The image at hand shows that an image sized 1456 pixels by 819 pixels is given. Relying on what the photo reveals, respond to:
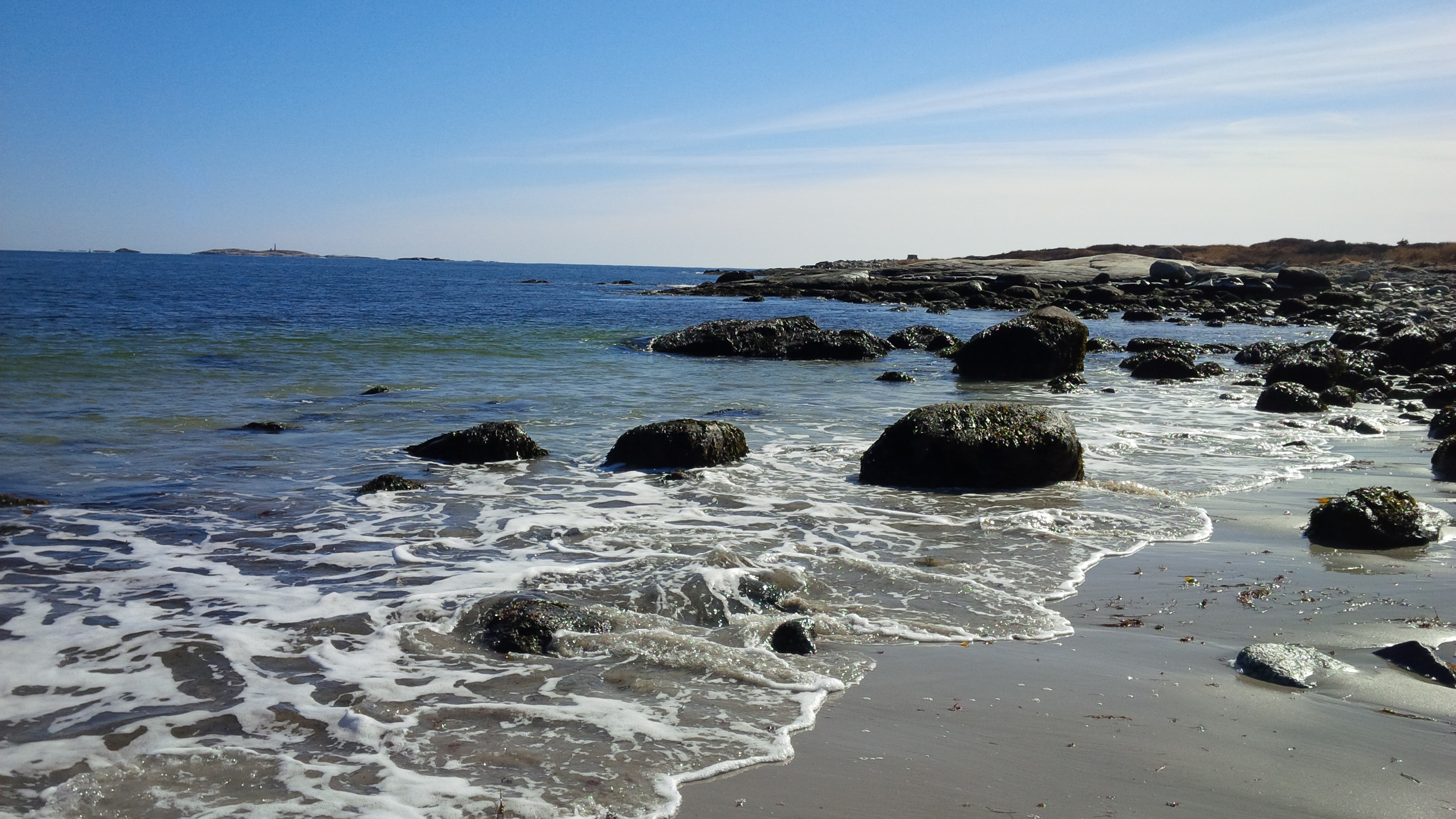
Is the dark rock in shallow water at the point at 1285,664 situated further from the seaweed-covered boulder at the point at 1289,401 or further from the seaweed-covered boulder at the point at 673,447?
the seaweed-covered boulder at the point at 1289,401

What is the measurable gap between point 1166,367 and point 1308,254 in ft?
210

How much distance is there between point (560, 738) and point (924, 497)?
4.62 meters

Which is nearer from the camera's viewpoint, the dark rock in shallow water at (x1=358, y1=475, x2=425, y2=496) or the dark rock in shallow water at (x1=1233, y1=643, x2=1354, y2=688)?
the dark rock in shallow water at (x1=1233, y1=643, x2=1354, y2=688)

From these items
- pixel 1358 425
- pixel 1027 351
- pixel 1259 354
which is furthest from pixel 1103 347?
pixel 1358 425

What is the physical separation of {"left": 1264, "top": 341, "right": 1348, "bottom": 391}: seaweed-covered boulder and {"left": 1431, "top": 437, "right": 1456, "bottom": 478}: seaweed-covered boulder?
6.61 metres

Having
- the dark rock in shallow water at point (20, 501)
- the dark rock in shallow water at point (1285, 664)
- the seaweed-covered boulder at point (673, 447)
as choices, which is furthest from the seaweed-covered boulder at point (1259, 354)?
the dark rock in shallow water at point (20, 501)

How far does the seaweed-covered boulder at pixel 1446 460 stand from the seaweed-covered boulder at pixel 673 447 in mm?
6005

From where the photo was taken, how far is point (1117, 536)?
620 cm

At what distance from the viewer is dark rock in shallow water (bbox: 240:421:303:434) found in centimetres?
1031

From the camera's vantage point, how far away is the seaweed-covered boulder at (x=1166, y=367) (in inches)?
669

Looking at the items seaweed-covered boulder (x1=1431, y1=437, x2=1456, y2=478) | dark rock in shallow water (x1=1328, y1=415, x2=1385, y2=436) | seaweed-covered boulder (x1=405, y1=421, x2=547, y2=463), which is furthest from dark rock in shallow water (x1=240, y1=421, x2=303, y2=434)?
dark rock in shallow water (x1=1328, y1=415, x2=1385, y2=436)

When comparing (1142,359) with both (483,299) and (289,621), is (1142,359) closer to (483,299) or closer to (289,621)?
(289,621)

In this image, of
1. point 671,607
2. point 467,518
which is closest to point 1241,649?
point 671,607

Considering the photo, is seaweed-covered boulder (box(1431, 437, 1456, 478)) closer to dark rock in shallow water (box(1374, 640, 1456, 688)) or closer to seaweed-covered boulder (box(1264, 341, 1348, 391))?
dark rock in shallow water (box(1374, 640, 1456, 688))
